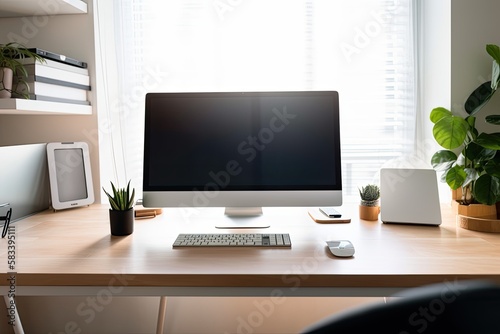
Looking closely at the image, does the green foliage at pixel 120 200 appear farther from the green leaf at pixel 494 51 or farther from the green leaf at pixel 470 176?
the green leaf at pixel 494 51

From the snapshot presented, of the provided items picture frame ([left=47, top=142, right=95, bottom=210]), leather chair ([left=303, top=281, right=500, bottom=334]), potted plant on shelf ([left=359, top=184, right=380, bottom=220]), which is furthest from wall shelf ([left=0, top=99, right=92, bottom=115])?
leather chair ([left=303, top=281, right=500, bottom=334])

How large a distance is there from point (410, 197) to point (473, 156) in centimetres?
30

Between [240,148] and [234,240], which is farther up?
[240,148]

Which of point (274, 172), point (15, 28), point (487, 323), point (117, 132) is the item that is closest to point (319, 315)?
point (274, 172)

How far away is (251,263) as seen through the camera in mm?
1056

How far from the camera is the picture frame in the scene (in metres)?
Answer: 1.68

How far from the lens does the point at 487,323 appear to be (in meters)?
0.37

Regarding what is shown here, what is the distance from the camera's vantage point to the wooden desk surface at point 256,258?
38.4 inches

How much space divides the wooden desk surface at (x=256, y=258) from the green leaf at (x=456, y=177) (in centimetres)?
14

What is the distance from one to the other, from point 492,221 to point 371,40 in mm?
1078

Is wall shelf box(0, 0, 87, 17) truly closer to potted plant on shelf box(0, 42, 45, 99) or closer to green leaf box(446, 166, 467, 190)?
potted plant on shelf box(0, 42, 45, 99)

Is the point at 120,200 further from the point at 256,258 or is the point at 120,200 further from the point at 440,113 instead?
the point at 440,113

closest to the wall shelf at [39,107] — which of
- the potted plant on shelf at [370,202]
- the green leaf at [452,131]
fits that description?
the potted plant on shelf at [370,202]

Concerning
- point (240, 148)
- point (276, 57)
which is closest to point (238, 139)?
point (240, 148)
